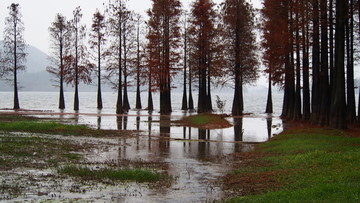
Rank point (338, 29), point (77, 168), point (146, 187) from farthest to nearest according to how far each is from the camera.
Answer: point (338, 29) → point (77, 168) → point (146, 187)

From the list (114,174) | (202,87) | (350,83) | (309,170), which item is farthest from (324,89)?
(202,87)

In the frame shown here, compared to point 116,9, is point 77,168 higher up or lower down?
lower down

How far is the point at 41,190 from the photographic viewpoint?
1062cm

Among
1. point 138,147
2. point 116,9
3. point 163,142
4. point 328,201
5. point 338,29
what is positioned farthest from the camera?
point 116,9

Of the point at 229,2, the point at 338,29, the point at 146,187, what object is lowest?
the point at 146,187

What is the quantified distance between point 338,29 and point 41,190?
20557 mm

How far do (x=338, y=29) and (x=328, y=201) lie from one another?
61.7 ft

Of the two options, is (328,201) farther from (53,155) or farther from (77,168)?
(53,155)

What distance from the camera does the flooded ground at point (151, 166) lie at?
10.5 metres

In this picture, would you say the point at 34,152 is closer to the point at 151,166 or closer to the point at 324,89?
the point at 151,166

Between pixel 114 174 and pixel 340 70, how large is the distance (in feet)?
56.8

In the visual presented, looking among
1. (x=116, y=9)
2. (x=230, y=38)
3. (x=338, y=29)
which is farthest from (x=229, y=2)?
(x=338, y=29)

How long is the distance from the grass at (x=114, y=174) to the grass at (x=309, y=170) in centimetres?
274

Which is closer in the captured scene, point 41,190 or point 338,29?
point 41,190
